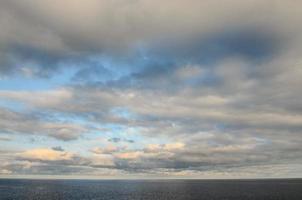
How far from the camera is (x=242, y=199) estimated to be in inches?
6309

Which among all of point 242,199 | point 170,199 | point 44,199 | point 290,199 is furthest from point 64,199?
point 290,199

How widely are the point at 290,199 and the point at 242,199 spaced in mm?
23140

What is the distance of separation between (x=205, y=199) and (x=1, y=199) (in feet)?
351

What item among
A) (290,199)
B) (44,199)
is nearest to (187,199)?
(290,199)

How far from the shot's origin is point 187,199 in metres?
163

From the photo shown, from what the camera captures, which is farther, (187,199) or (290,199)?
(187,199)

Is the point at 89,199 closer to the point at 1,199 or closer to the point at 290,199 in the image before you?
the point at 1,199

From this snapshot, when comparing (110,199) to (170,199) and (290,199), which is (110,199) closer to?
(170,199)

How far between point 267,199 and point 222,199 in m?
22.5

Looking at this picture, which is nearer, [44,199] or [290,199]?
[290,199]

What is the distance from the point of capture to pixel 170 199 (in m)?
165

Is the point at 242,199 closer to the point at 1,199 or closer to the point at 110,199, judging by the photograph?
the point at 110,199

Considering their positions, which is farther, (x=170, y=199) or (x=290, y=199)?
(x=170, y=199)

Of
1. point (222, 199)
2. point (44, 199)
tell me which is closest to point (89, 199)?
point (44, 199)
